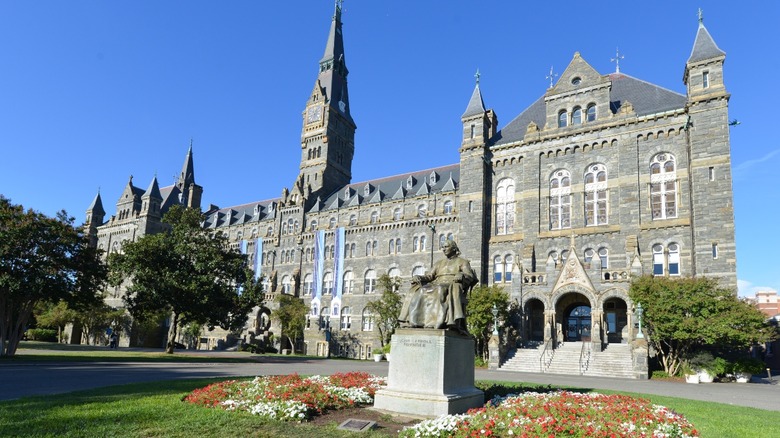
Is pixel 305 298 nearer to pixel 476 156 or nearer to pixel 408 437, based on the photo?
pixel 476 156

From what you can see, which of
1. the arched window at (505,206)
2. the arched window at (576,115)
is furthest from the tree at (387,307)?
the arched window at (576,115)

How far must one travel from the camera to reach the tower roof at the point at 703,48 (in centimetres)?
3647

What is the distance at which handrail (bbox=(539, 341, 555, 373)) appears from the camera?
32.7 m

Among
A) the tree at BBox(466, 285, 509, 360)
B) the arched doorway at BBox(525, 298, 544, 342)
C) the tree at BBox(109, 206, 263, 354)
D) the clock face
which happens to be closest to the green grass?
the tree at BBox(466, 285, 509, 360)

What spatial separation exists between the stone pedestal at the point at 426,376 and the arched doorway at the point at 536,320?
29677 millimetres

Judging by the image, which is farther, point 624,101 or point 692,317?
point 624,101

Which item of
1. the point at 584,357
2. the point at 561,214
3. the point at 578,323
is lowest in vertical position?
the point at 584,357

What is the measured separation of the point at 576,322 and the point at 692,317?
1251 cm

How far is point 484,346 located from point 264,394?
94.0 ft

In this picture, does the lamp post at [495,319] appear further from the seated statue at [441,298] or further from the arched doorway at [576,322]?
the seated statue at [441,298]

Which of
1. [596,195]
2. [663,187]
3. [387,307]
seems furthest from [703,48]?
[387,307]

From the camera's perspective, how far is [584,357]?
3300 centimetres

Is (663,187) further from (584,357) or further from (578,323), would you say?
(584,357)

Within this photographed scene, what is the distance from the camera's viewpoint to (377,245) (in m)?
57.7
